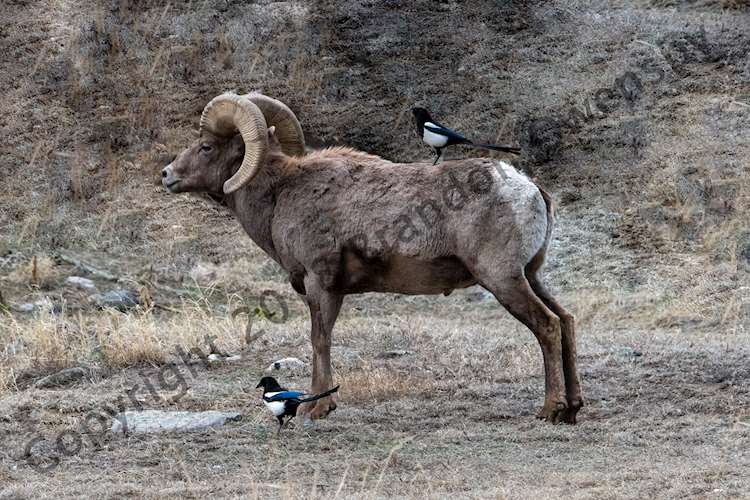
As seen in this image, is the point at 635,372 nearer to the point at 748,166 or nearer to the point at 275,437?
the point at 275,437

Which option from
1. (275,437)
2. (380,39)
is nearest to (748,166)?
(380,39)

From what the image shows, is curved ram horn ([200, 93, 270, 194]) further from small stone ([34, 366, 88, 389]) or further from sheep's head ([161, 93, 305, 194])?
small stone ([34, 366, 88, 389])

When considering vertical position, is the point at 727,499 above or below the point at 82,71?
above

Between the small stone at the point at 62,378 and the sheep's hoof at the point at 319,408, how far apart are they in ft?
9.97

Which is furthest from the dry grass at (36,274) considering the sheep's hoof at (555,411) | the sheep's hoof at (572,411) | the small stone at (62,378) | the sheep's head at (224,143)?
the sheep's hoof at (572,411)

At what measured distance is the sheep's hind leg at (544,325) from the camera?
903 centimetres

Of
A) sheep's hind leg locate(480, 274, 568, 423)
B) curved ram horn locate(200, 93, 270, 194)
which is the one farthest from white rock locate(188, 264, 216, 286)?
sheep's hind leg locate(480, 274, 568, 423)

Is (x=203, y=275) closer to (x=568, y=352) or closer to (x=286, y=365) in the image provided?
(x=286, y=365)

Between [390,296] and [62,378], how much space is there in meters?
6.67

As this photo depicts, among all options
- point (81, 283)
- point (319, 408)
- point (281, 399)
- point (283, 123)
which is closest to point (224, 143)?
point (283, 123)

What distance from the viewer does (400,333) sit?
12.9 metres

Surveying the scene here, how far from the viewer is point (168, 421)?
9.50 metres

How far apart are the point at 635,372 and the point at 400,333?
3.12 m

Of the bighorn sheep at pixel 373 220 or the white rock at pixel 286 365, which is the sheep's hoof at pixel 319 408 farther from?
the white rock at pixel 286 365
